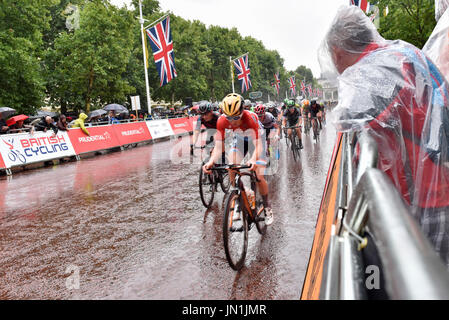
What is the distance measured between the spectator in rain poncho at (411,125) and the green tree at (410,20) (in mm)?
11129

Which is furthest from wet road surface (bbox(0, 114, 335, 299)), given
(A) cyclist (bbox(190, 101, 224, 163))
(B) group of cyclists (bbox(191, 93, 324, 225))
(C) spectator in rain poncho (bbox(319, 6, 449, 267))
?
(C) spectator in rain poncho (bbox(319, 6, 449, 267))

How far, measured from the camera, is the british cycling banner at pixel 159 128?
75.0ft

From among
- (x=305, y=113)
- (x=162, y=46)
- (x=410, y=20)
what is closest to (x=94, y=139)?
(x=162, y=46)

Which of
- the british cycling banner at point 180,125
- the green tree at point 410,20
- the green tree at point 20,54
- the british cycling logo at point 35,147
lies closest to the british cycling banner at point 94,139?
the british cycling logo at point 35,147

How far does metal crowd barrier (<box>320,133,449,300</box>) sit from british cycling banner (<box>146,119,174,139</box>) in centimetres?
2203

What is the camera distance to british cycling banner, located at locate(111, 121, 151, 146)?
63.2 feet

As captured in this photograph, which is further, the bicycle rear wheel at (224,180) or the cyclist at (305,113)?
the cyclist at (305,113)

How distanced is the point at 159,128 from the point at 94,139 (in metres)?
6.98

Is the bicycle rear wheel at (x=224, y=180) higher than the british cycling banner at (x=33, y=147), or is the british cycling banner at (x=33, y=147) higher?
the british cycling banner at (x=33, y=147)

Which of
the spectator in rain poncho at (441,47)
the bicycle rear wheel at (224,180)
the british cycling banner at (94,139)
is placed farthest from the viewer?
the british cycling banner at (94,139)

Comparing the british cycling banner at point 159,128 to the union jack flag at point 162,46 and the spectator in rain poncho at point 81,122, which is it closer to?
the union jack flag at point 162,46

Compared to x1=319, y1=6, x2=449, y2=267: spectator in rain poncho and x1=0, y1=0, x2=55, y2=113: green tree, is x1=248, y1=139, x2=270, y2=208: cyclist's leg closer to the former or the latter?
→ x1=319, y1=6, x2=449, y2=267: spectator in rain poncho

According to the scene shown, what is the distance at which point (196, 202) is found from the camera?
7.04 metres
